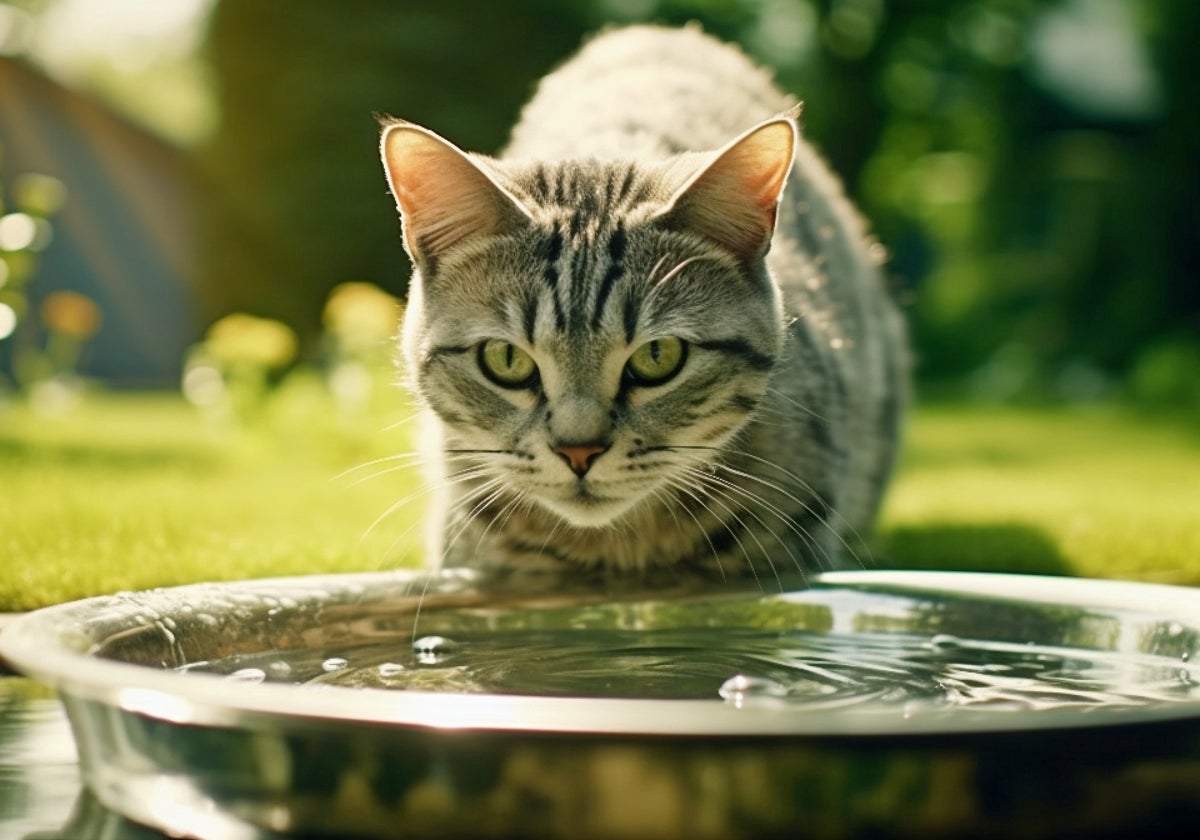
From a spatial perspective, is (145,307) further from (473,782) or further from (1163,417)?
(473,782)

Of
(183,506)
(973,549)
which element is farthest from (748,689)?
(183,506)

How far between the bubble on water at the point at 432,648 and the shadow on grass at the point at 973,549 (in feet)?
4.32

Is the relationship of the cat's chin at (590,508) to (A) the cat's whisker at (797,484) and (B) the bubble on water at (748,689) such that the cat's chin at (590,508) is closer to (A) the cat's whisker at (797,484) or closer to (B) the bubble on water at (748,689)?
(A) the cat's whisker at (797,484)

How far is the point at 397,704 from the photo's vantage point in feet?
3.59

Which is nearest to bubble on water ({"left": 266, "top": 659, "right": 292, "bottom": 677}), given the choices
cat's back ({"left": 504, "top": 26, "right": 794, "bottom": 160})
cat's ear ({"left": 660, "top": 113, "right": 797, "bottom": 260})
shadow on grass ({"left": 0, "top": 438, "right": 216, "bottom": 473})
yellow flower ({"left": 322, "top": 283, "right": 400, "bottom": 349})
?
cat's ear ({"left": 660, "top": 113, "right": 797, "bottom": 260})

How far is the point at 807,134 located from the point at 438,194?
25.5 ft

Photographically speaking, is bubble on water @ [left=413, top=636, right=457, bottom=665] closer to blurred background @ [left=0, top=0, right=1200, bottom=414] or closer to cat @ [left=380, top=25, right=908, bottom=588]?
cat @ [left=380, top=25, right=908, bottom=588]

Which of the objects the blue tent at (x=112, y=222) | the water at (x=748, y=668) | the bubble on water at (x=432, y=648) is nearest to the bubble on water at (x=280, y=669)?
the water at (x=748, y=668)

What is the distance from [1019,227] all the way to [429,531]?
9.22m

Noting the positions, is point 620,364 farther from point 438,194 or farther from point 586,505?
point 438,194

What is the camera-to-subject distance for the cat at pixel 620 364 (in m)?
1.96

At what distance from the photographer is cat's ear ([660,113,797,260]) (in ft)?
6.45

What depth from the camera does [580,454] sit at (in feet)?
6.22

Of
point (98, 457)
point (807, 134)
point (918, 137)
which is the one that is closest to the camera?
point (98, 457)
